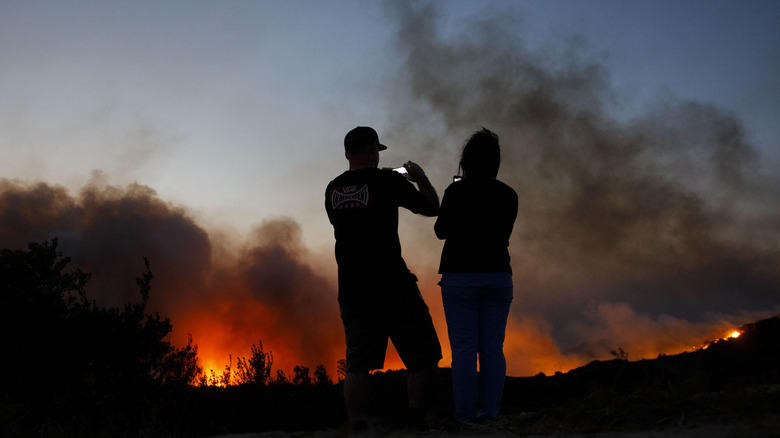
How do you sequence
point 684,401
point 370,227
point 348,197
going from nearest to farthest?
point 684,401
point 370,227
point 348,197

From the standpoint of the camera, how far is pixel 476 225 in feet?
15.3

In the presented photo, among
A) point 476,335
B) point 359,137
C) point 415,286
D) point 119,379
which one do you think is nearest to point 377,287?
point 415,286

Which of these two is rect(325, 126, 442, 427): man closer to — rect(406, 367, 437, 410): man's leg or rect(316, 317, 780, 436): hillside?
rect(406, 367, 437, 410): man's leg

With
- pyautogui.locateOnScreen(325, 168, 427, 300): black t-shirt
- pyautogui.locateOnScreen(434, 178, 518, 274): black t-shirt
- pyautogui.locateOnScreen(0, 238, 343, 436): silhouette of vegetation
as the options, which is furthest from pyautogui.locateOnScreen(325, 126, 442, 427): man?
pyautogui.locateOnScreen(0, 238, 343, 436): silhouette of vegetation

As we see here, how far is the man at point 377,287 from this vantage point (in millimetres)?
4426

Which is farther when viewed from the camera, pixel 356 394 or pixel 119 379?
pixel 119 379

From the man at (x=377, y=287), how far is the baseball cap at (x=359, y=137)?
0.66 feet

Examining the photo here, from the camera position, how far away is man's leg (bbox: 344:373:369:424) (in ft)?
14.5

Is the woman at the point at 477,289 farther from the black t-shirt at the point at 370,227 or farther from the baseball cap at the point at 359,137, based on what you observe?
the baseball cap at the point at 359,137

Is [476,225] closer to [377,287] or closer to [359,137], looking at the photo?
[377,287]

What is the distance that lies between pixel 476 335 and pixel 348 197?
1.41 m

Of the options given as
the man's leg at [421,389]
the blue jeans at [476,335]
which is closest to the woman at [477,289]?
the blue jeans at [476,335]

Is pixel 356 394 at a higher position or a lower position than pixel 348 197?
lower

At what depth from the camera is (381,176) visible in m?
4.62
